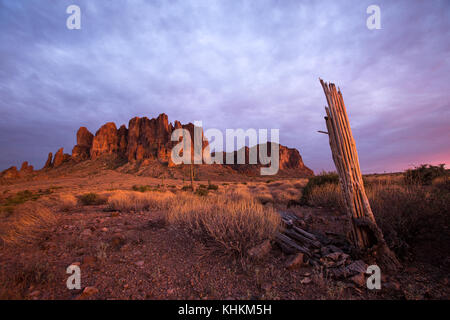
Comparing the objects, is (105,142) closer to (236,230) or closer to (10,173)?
(10,173)

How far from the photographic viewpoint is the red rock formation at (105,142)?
7362 cm

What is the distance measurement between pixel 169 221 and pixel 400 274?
185 inches

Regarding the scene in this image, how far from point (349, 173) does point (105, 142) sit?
9087cm

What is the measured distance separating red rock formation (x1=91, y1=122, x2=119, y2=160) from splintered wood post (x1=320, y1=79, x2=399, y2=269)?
3331 inches

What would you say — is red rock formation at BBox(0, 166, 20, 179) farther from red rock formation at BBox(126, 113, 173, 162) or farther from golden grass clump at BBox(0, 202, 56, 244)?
golden grass clump at BBox(0, 202, 56, 244)

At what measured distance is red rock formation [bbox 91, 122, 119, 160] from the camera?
7362 centimetres

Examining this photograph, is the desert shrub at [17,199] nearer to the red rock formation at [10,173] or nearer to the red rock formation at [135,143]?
the red rock formation at [135,143]

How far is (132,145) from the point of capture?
7338 centimetres

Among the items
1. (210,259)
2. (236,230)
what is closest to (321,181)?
(236,230)

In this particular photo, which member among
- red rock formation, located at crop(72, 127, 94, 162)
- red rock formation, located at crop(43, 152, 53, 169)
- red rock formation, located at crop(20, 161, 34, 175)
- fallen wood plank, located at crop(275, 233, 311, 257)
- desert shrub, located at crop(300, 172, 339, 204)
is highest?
red rock formation, located at crop(72, 127, 94, 162)

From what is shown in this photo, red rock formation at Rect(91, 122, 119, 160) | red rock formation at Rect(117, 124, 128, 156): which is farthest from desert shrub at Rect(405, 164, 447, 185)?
red rock formation at Rect(91, 122, 119, 160)

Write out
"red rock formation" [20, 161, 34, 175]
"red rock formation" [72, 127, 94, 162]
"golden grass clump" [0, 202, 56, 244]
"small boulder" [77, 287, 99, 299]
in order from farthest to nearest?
"red rock formation" [72, 127, 94, 162], "red rock formation" [20, 161, 34, 175], "golden grass clump" [0, 202, 56, 244], "small boulder" [77, 287, 99, 299]

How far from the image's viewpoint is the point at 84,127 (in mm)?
85250
